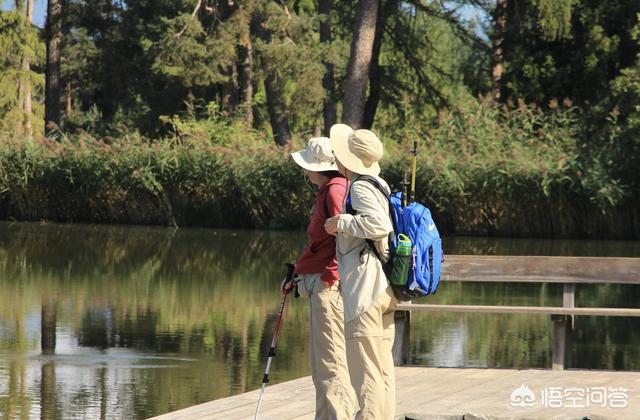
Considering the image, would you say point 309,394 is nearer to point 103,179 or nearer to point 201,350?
point 201,350

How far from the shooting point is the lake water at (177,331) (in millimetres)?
10156

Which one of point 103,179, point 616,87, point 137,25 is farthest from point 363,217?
point 137,25

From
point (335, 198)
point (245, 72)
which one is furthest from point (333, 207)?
point (245, 72)

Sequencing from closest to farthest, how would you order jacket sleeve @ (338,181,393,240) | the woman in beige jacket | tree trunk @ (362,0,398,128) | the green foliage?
jacket sleeve @ (338,181,393,240) → the woman in beige jacket → tree trunk @ (362,0,398,128) → the green foliage

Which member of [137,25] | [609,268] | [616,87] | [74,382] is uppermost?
[137,25]

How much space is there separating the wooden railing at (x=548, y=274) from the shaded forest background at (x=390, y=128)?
20110mm

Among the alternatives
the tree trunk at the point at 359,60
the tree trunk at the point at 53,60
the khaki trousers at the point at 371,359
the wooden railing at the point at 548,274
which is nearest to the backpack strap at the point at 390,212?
the khaki trousers at the point at 371,359

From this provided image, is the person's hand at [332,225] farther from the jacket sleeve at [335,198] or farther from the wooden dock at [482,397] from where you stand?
the wooden dock at [482,397]

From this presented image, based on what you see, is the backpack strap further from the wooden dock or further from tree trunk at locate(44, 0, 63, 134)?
tree trunk at locate(44, 0, 63, 134)

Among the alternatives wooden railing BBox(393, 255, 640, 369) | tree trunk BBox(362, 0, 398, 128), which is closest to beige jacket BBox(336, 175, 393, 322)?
wooden railing BBox(393, 255, 640, 369)

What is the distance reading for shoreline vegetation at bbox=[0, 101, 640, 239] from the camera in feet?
101

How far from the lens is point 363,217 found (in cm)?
648

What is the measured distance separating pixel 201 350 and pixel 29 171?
83.2 ft

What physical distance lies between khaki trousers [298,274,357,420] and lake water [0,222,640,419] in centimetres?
215
